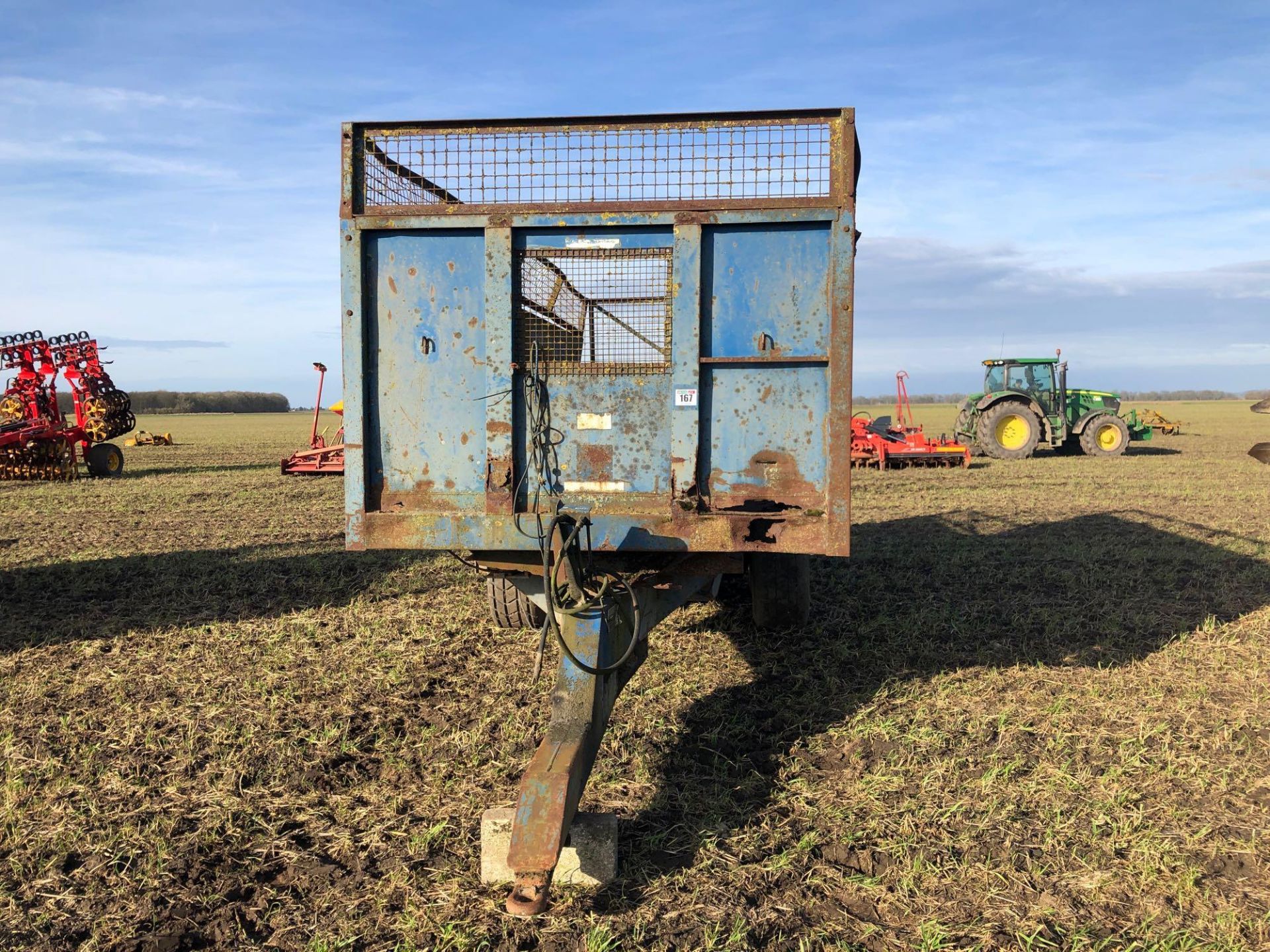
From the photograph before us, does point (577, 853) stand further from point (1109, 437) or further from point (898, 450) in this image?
point (1109, 437)

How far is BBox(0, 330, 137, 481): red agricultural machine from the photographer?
16188mm

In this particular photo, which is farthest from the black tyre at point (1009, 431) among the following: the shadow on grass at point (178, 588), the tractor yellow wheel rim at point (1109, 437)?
the shadow on grass at point (178, 588)

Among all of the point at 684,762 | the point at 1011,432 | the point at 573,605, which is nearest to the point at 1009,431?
the point at 1011,432

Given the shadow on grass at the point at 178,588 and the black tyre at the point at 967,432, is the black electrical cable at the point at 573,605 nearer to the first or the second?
the shadow on grass at the point at 178,588

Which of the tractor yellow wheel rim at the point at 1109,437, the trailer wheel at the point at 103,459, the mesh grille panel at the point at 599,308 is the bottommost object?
the trailer wheel at the point at 103,459

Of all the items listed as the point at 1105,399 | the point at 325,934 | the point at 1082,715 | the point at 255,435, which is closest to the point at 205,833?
the point at 325,934

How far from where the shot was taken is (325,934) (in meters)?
2.95

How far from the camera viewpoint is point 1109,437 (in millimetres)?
21078

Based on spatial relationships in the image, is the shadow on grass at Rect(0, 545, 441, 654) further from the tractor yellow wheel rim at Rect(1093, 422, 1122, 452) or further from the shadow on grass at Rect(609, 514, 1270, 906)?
the tractor yellow wheel rim at Rect(1093, 422, 1122, 452)

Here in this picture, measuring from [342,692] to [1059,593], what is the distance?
5.42 meters

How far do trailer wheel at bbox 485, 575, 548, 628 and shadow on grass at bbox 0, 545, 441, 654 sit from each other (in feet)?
5.39

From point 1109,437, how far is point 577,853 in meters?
20.9

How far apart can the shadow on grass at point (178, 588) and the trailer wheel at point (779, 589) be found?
3138 mm

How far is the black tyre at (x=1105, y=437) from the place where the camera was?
20922 millimetres
